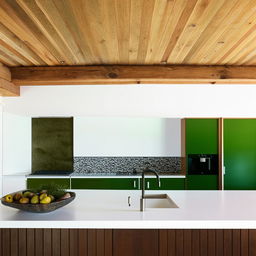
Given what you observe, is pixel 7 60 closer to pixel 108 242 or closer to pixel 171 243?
pixel 108 242

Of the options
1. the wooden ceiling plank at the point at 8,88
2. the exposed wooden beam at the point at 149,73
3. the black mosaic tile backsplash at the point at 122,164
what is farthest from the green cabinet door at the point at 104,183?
the exposed wooden beam at the point at 149,73

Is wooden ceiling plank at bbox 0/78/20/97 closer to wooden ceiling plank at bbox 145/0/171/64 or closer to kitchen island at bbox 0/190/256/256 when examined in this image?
kitchen island at bbox 0/190/256/256

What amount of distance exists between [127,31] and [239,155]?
10.6 feet

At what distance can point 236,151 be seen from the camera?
4.58 meters

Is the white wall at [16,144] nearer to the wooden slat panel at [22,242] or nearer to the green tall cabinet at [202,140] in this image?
the wooden slat panel at [22,242]

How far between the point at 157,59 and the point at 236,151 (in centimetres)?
243

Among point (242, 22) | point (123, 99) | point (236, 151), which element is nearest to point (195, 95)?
point (123, 99)

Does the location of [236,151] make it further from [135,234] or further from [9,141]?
[9,141]

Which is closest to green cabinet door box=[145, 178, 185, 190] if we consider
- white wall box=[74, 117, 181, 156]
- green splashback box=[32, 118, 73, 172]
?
white wall box=[74, 117, 181, 156]

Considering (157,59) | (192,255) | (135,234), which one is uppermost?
(157,59)

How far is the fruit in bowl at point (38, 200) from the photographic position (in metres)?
2.04

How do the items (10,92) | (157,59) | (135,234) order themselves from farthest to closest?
(10,92)
(157,59)
(135,234)

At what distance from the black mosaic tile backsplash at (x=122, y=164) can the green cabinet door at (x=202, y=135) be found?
0.61 metres

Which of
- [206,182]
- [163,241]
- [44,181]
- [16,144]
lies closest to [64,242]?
[163,241]
